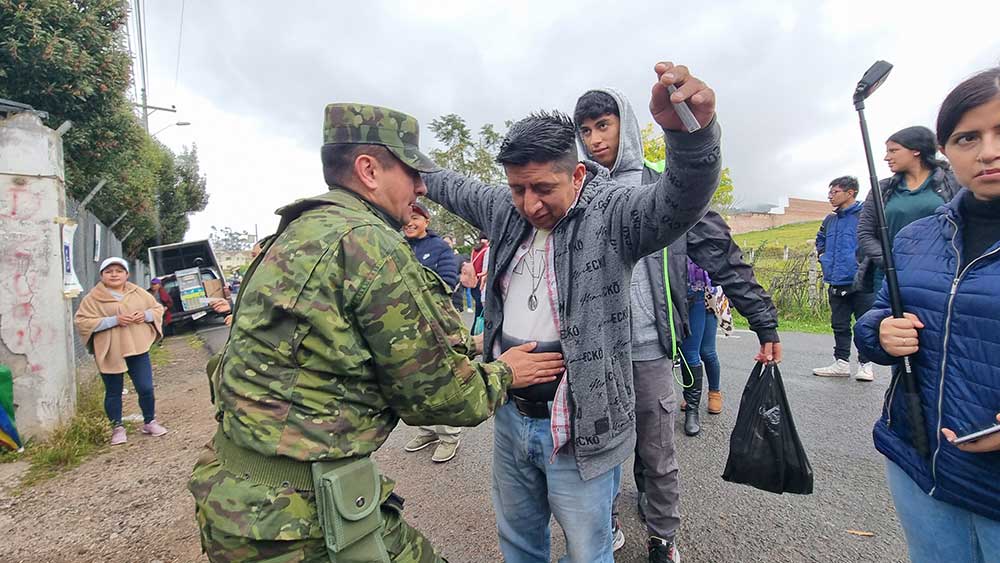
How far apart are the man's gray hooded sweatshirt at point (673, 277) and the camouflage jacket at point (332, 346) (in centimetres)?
124

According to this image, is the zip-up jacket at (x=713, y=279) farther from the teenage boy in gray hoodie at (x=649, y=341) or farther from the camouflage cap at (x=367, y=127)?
the camouflage cap at (x=367, y=127)

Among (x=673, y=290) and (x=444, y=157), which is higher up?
(x=444, y=157)

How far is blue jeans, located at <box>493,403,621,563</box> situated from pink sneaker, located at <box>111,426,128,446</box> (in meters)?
4.40

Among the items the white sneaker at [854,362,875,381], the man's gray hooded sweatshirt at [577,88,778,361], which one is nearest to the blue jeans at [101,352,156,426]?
the man's gray hooded sweatshirt at [577,88,778,361]

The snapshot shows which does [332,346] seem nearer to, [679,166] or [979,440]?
[679,166]

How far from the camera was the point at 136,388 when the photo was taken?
4746mm

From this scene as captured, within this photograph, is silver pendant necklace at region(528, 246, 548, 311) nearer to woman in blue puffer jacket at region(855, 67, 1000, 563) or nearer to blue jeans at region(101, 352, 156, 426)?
woman in blue puffer jacket at region(855, 67, 1000, 563)

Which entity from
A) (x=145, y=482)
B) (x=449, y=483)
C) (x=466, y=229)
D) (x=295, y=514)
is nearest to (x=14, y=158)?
(x=145, y=482)

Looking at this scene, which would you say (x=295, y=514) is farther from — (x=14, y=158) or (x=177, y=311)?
(x=177, y=311)

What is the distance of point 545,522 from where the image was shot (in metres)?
1.91

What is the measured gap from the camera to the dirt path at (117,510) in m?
2.88

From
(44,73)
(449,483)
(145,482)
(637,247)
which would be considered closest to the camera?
(637,247)

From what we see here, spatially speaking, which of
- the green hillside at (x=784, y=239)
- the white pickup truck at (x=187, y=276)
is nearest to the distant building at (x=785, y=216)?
the green hillside at (x=784, y=239)

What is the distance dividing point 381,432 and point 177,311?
1393 cm
